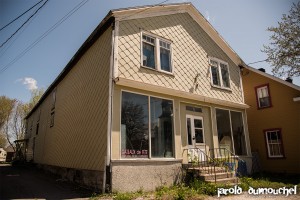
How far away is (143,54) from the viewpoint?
10.4 metres

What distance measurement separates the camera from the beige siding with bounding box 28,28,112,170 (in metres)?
9.35

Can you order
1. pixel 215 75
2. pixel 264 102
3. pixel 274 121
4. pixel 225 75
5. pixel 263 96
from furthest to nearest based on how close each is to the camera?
pixel 263 96, pixel 264 102, pixel 274 121, pixel 225 75, pixel 215 75

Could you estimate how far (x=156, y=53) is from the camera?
10945mm

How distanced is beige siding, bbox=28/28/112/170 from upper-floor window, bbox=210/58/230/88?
6943 millimetres

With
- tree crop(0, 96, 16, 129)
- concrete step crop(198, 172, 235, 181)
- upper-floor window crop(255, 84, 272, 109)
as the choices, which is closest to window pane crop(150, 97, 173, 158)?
concrete step crop(198, 172, 235, 181)

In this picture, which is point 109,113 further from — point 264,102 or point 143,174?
point 264,102

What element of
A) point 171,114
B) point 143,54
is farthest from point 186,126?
point 143,54

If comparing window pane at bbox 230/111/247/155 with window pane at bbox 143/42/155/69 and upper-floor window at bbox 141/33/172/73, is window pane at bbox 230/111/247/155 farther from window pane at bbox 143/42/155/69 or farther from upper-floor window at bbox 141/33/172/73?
window pane at bbox 143/42/155/69

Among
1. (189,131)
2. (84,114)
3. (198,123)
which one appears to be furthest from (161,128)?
(84,114)

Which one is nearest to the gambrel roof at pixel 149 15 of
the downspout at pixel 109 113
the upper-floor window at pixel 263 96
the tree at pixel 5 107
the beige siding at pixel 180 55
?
the beige siding at pixel 180 55

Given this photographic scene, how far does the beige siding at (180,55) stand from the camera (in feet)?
32.2

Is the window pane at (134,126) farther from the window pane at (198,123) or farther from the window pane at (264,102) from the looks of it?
the window pane at (264,102)

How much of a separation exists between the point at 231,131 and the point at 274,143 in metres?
4.53

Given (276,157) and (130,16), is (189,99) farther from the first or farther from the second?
(276,157)
